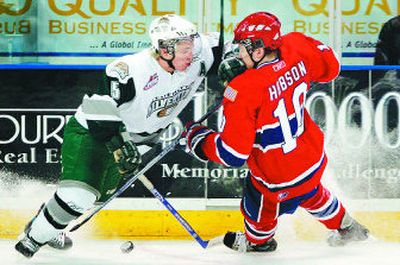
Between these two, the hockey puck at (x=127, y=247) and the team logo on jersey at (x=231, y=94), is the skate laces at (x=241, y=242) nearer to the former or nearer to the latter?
the hockey puck at (x=127, y=247)

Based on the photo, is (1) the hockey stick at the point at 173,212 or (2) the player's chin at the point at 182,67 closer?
(2) the player's chin at the point at 182,67

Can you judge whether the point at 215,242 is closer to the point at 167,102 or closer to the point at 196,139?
the point at 196,139

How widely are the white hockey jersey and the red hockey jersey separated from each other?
0.28 meters

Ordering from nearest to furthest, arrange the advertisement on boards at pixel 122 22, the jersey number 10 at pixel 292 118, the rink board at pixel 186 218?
1. the jersey number 10 at pixel 292 118
2. the rink board at pixel 186 218
3. the advertisement on boards at pixel 122 22

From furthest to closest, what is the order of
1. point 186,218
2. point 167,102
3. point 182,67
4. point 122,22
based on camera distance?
point 122,22
point 186,218
point 167,102
point 182,67

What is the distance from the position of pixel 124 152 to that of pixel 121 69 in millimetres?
335

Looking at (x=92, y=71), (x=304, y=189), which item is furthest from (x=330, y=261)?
(x=92, y=71)

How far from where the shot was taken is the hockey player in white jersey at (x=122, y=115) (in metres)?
5.21

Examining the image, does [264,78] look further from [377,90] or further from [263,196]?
[377,90]

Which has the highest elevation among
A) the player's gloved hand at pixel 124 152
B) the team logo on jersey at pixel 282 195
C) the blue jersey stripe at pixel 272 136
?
the blue jersey stripe at pixel 272 136

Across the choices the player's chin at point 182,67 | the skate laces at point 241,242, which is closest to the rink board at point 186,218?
the skate laces at point 241,242

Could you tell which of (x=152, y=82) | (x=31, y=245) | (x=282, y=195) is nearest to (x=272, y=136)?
(x=282, y=195)

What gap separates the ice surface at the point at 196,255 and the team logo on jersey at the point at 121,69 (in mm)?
819

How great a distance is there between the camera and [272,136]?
17.2 ft
